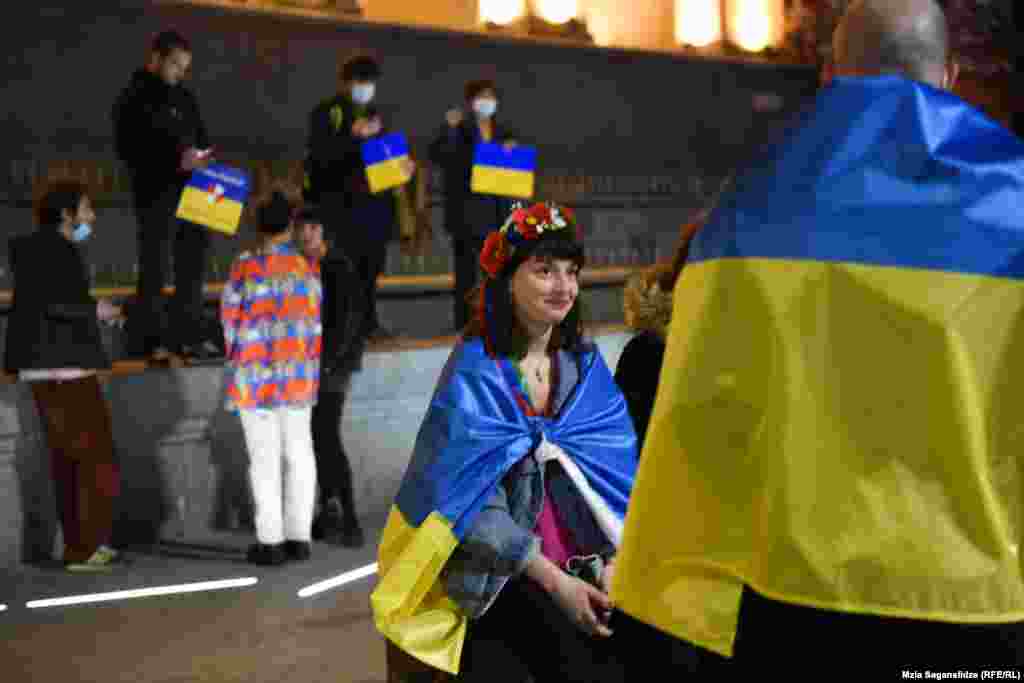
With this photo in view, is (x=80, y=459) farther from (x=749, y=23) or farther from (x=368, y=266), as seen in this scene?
(x=749, y=23)

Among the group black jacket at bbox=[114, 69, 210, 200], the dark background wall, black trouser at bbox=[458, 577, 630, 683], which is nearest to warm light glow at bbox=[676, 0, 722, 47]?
the dark background wall

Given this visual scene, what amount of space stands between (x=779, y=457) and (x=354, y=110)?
8.33 meters

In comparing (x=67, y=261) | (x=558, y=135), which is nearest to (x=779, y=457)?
(x=67, y=261)

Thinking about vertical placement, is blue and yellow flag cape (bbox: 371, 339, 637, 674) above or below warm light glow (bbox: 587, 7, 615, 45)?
below

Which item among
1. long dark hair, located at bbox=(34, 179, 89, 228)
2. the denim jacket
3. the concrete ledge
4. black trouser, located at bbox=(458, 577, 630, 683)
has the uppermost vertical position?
long dark hair, located at bbox=(34, 179, 89, 228)

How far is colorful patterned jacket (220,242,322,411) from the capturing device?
8.33 metres

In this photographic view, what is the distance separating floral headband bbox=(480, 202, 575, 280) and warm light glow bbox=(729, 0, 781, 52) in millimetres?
13867

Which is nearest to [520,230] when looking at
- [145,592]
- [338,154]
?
[145,592]

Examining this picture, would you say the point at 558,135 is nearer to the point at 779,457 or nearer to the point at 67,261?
the point at 67,261

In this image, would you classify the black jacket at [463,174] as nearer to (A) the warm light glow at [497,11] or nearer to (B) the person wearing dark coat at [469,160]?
(B) the person wearing dark coat at [469,160]

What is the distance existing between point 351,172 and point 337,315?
189 cm

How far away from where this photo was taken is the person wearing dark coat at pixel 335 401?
8.88 meters

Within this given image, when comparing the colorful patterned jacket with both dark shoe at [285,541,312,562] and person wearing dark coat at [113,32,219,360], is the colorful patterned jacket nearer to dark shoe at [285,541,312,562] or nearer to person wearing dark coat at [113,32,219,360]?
dark shoe at [285,541,312,562]

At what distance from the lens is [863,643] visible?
2.44m
